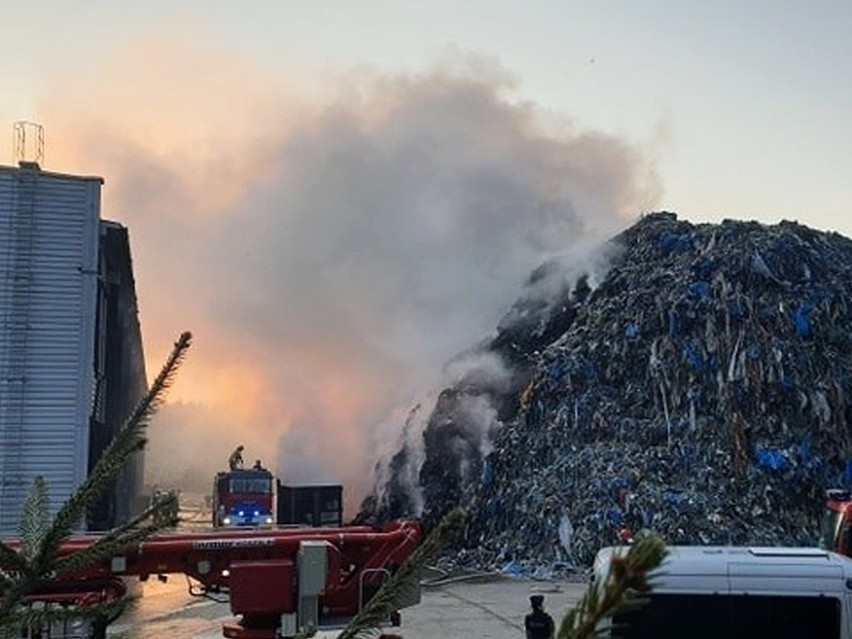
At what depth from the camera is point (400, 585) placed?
6.18 ft

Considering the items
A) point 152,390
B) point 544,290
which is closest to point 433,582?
point 544,290

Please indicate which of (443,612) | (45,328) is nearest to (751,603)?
(443,612)

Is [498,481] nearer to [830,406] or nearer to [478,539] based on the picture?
[478,539]

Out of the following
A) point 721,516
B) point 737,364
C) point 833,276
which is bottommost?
point 721,516

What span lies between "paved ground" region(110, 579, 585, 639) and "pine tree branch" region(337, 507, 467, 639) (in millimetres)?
12217

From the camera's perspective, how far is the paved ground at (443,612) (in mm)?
15133

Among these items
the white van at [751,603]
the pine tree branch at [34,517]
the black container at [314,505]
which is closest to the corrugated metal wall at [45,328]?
the black container at [314,505]

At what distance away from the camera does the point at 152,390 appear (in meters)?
2.18

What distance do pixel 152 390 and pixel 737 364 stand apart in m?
26.3

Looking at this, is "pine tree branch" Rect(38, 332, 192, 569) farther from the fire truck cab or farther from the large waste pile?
the fire truck cab

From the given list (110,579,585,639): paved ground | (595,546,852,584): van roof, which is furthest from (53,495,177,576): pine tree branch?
(110,579,585,639): paved ground

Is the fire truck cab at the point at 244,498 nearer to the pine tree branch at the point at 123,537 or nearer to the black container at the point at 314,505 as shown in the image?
the black container at the point at 314,505

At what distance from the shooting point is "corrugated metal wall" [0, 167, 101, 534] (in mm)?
18000

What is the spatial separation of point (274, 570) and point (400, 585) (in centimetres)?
779
